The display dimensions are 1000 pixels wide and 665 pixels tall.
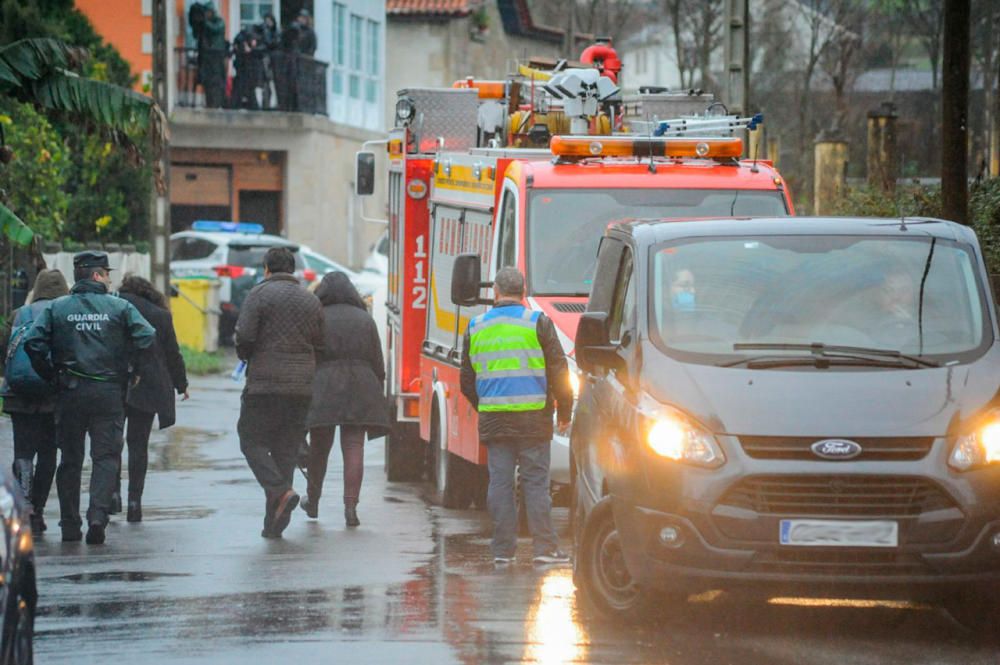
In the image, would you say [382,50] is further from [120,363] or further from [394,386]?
[120,363]

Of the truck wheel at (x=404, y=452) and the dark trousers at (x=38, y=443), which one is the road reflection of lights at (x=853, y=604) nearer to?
the dark trousers at (x=38, y=443)

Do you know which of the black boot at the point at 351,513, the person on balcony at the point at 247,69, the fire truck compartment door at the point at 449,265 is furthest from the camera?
the person on balcony at the point at 247,69

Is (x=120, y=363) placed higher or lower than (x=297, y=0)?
lower

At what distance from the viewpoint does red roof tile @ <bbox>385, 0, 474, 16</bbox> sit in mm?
56844

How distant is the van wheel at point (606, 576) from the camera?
9.31 m

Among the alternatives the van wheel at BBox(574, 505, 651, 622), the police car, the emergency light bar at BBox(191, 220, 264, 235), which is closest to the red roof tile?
the emergency light bar at BBox(191, 220, 264, 235)

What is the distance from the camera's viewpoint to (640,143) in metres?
13.9

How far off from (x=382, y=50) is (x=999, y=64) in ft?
51.0

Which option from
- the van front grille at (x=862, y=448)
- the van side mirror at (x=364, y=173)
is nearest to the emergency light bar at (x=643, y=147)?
the van front grille at (x=862, y=448)

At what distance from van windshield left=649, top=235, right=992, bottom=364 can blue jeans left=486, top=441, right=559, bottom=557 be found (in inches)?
84.2

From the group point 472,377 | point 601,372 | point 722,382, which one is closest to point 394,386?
point 472,377

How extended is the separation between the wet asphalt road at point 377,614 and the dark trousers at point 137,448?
1.84 ft

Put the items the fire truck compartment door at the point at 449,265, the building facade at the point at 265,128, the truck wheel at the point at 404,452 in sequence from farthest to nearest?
1. the building facade at the point at 265,128
2. the truck wheel at the point at 404,452
3. the fire truck compartment door at the point at 449,265

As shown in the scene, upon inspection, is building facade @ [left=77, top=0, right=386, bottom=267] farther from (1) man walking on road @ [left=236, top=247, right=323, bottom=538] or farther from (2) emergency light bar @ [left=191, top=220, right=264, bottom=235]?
(1) man walking on road @ [left=236, top=247, right=323, bottom=538]
